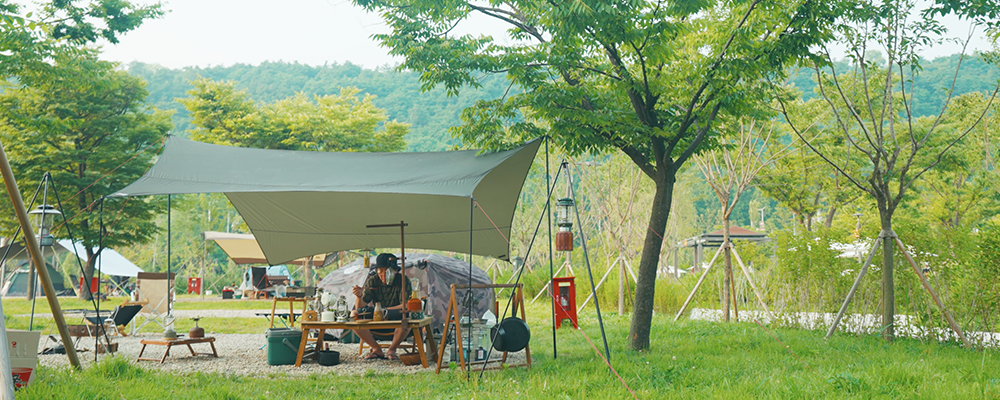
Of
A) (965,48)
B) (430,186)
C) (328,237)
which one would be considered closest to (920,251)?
(965,48)

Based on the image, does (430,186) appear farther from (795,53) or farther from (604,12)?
(795,53)

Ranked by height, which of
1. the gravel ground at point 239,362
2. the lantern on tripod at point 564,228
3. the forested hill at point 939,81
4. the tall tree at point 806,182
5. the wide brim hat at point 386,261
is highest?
the forested hill at point 939,81

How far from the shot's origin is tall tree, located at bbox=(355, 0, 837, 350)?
16.6 ft

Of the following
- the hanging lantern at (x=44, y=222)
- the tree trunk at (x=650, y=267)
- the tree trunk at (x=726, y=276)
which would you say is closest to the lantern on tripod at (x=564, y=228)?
the tree trunk at (x=650, y=267)

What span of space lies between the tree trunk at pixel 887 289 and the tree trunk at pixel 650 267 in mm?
2131

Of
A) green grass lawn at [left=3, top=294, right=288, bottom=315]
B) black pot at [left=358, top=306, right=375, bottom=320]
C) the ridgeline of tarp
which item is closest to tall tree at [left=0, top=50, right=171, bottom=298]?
green grass lawn at [left=3, top=294, right=288, bottom=315]

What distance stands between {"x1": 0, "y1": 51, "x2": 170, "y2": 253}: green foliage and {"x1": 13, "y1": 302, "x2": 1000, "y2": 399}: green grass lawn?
11.6 m

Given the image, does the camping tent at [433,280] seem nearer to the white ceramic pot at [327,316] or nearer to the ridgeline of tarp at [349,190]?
the ridgeline of tarp at [349,190]

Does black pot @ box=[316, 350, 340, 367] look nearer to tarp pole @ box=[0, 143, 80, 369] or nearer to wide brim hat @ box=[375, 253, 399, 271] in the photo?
wide brim hat @ box=[375, 253, 399, 271]

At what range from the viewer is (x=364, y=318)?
582 centimetres

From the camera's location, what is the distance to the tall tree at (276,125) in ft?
52.5

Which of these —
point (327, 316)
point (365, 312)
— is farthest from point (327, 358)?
point (365, 312)

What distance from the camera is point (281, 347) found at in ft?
18.8

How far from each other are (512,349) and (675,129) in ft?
8.11
